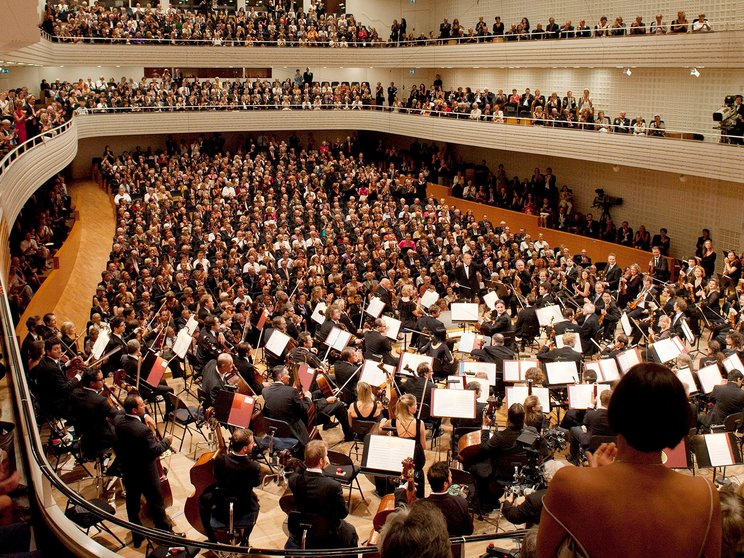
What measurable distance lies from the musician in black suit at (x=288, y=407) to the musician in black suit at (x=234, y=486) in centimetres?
241

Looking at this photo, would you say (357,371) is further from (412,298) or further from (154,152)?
(154,152)

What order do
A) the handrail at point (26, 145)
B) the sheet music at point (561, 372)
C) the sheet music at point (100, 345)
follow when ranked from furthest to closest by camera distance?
1. the handrail at point (26, 145)
2. the sheet music at point (100, 345)
3. the sheet music at point (561, 372)

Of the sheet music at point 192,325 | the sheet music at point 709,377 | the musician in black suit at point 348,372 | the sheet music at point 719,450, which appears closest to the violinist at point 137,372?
the sheet music at point 192,325

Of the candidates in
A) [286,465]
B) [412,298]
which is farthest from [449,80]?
[286,465]

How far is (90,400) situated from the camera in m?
8.24

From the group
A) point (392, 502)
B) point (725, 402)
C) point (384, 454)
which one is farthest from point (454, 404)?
point (725, 402)

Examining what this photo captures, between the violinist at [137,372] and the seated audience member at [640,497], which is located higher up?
the seated audience member at [640,497]

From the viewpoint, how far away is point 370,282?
16141 millimetres

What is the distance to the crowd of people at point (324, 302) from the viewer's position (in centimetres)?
707

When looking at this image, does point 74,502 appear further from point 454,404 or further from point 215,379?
point 454,404

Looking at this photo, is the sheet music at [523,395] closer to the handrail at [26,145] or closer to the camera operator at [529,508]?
the camera operator at [529,508]

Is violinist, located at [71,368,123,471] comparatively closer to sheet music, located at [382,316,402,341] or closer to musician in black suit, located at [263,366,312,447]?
musician in black suit, located at [263,366,312,447]

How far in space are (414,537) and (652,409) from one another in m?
1.04

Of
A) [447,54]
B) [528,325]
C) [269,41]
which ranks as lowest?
[528,325]
